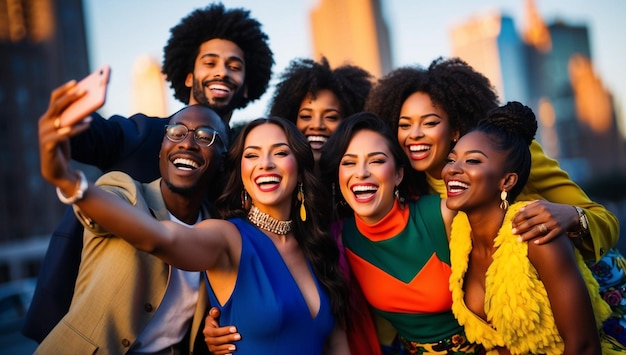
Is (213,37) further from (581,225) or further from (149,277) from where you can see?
(581,225)

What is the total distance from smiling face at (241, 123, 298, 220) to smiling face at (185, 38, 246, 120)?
1.45 metres

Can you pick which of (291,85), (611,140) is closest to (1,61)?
(291,85)

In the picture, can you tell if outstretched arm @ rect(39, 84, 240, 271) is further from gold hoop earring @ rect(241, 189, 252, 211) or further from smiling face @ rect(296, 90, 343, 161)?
smiling face @ rect(296, 90, 343, 161)

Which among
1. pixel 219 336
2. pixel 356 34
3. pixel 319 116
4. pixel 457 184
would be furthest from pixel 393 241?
pixel 356 34

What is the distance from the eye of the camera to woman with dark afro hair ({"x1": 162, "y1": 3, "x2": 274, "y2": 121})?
5.70 meters

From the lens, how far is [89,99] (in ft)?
7.77

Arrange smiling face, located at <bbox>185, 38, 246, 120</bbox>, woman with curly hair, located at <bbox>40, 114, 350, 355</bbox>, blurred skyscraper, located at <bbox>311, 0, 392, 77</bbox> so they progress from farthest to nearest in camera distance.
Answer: blurred skyscraper, located at <bbox>311, 0, 392, 77</bbox>
smiling face, located at <bbox>185, 38, 246, 120</bbox>
woman with curly hair, located at <bbox>40, 114, 350, 355</bbox>

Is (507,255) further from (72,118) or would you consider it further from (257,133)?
(72,118)

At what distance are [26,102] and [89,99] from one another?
210 ft

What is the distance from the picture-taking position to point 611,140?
438 ft

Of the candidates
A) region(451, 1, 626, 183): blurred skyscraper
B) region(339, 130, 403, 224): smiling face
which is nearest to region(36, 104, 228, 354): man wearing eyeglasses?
region(339, 130, 403, 224): smiling face

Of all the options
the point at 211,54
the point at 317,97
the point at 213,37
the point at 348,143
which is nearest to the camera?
the point at 348,143

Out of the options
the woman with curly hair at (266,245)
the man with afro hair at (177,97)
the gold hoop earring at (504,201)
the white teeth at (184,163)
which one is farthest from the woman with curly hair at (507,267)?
the man with afro hair at (177,97)

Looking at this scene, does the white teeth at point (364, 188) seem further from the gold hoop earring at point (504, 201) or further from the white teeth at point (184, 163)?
the white teeth at point (184, 163)
